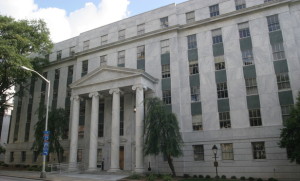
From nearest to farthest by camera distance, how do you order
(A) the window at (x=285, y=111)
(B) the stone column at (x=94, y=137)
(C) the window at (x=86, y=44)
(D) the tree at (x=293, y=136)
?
(D) the tree at (x=293, y=136)
(A) the window at (x=285, y=111)
(B) the stone column at (x=94, y=137)
(C) the window at (x=86, y=44)

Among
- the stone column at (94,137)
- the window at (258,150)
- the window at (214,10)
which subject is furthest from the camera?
the window at (214,10)

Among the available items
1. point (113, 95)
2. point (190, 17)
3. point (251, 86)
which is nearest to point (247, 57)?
point (251, 86)

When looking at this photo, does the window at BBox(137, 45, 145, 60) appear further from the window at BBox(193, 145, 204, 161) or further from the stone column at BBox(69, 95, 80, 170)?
the window at BBox(193, 145, 204, 161)

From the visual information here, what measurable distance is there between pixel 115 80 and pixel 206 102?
453 inches

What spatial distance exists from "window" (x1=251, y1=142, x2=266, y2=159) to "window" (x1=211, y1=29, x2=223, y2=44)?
12.7m

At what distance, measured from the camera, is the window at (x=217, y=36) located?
30995mm

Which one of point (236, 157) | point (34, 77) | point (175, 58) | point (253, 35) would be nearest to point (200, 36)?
point (175, 58)

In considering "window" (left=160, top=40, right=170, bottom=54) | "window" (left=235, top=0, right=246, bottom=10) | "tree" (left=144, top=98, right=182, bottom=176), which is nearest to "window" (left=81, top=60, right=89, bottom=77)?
"window" (left=160, top=40, right=170, bottom=54)

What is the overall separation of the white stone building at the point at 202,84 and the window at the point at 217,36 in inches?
4.9

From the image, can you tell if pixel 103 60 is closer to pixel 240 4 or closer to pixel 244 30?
pixel 244 30

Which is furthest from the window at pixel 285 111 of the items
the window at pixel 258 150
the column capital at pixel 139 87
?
the column capital at pixel 139 87

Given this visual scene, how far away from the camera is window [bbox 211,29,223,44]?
3100cm

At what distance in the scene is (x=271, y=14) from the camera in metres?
28.7

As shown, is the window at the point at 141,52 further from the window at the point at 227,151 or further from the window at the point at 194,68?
the window at the point at 227,151
